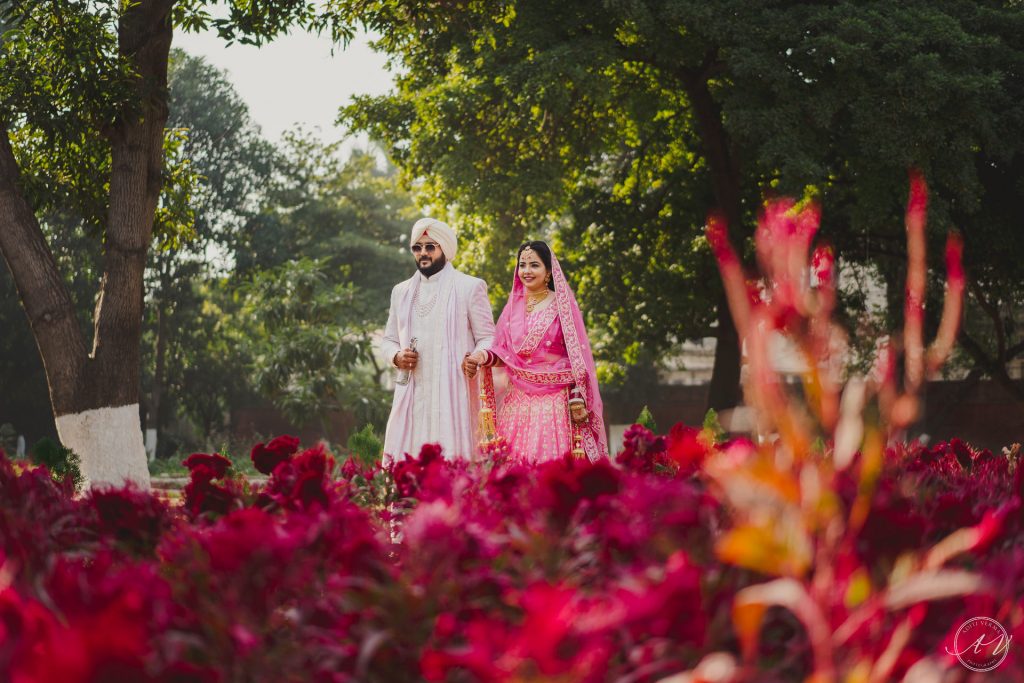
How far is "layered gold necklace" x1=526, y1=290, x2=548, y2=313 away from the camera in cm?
708

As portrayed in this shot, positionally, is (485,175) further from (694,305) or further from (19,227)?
(19,227)

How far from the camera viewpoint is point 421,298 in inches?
280

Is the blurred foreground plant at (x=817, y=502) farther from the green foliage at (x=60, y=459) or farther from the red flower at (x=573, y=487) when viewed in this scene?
the green foliage at (x=60, y=459)

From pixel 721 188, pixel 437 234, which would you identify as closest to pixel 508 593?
pixel 437 234

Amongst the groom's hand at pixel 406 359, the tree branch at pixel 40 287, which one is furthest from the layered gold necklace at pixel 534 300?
the tree branch at pixel 40 287

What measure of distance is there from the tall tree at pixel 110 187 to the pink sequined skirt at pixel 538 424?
3.03 meters

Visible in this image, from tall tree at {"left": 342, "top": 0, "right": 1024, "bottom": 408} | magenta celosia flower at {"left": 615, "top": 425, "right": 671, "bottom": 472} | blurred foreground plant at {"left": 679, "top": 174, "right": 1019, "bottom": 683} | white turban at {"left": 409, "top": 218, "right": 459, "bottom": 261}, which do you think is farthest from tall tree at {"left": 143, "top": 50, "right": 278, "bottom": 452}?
blurred foreground plant at {"left": 679, "top": 174, "right": 1019, "bottom": 683}

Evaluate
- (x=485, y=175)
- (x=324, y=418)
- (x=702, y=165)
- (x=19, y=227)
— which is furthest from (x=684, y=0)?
(x=324, y=418)

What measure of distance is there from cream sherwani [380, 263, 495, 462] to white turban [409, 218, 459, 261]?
0.20 metres

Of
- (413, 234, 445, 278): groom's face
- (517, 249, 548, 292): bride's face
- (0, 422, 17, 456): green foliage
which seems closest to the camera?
(517, 249, 548, 292): bride's face

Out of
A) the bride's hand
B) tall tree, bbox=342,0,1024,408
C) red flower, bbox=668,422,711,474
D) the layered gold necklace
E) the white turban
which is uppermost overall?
tall tree, bbox=342,0,1024,408

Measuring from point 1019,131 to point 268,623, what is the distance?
47.8 ft

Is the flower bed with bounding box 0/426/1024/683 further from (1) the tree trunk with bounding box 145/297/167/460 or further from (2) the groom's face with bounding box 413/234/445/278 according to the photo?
(1) the tree trunk with bounding box 145/297/167/460

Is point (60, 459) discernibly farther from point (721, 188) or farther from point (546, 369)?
point (721, 188)
